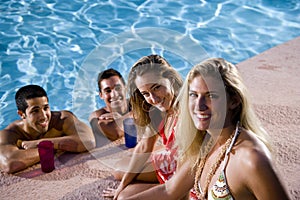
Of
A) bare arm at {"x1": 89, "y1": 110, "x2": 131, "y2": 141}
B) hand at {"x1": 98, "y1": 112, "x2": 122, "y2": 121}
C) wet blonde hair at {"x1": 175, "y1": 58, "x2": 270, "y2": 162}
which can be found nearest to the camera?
wet blonde hair at {"x1": 175, "y1": 58, "x2": 270, "y2": 162}

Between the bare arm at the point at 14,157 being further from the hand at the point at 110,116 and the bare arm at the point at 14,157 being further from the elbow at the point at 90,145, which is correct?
the hand at the point at 110,116

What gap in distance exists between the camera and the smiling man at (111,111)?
13.7 ft

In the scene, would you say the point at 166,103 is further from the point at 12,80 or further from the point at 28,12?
the point at 28,12

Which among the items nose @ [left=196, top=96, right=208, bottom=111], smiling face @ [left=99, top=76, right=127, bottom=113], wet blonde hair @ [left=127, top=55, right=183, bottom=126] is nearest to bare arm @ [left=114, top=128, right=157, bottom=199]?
wet blonde hair @ [left=127, top=55, right=183, bottom=126]

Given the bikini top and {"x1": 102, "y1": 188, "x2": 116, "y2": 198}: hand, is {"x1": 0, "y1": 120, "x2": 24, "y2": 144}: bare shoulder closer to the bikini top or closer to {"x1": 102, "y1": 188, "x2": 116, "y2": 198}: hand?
{"x1": 102, "y1": 188, "x2": 116, "y2": 198}: hand

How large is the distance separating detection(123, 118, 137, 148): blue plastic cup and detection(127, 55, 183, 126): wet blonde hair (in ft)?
1.76

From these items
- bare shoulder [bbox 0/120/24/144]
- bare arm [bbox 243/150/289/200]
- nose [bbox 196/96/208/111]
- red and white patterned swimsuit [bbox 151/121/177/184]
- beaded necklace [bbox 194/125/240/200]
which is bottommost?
bare shoulder [bbox 0/120/24/144]

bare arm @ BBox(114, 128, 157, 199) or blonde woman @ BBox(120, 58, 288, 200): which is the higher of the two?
blonde woman @ BBox(120, 58, 288, 200)

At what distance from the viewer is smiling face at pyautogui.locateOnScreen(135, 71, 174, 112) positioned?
9.73 ft

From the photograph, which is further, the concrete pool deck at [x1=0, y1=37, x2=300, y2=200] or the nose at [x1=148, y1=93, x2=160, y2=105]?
the concrete pool deck at [x1=0, y1=37, x2=300, y2=200]

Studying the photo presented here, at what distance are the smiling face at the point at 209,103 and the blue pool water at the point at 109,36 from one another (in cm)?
350

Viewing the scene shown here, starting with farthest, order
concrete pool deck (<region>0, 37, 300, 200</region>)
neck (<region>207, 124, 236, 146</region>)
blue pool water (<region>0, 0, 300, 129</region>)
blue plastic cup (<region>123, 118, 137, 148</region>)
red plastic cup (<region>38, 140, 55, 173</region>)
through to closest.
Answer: blue pool water (<region>0, 0, 300, 129</region>), blue plastic cup (<region>123, 118, 137, 148</region>), red plastic cup (<region>38, 140, 55, 173</region>), concrete pool deck (<region>0, 37, 300, 200</region>), neck (<region>207, 124, 236, 146</region>)

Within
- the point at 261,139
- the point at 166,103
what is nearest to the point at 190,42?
the point at 166,103

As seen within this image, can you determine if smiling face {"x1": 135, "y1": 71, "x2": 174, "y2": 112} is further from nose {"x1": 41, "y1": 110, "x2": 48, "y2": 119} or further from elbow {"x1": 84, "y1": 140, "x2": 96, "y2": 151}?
nose {"x1": 41, "y1": 110, "x2": 48, "y2": 119}
